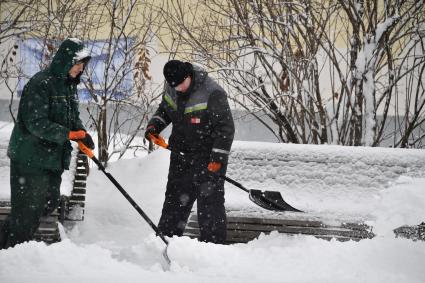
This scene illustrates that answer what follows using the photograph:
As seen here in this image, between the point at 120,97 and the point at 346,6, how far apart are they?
10.7ft

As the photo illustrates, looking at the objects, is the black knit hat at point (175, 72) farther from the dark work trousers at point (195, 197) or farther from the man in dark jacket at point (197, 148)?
the dark work trousers at point (195, 197)

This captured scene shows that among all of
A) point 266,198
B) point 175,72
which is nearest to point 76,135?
point 175,72

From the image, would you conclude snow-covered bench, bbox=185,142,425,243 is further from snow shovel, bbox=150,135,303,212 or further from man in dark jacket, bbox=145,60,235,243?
man in dark jacket, bbox=145,60,235,243

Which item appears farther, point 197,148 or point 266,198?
point 266,198

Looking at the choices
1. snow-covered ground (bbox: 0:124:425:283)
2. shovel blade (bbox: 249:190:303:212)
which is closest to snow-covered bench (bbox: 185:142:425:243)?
snow-covered ground (bbox: 0:124:425:283)

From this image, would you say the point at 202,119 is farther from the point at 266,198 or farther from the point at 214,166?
Answer: the point at 266,198

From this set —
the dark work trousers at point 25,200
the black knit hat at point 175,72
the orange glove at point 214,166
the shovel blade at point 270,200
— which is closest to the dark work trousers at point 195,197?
the orange glove at point 214,166

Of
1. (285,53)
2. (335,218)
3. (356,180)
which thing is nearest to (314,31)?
(285,53)

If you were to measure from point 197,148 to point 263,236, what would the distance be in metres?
0.97

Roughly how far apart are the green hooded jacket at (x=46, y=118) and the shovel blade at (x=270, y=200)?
165 cm

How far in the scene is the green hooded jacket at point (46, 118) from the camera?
12.3ft

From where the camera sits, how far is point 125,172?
259 inches

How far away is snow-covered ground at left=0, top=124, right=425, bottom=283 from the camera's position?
3.16 m

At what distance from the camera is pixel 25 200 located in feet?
12.4
